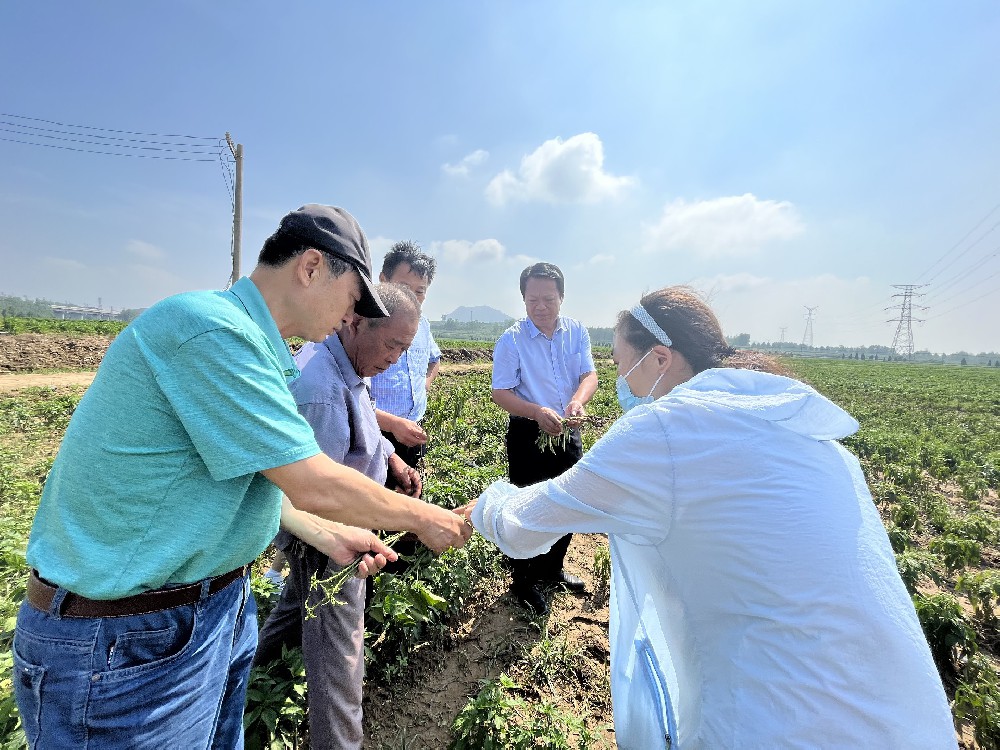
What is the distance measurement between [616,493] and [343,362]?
56.6 inches

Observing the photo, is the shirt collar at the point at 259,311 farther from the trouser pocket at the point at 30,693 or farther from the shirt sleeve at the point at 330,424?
the trouser pocket at the point at 30,693

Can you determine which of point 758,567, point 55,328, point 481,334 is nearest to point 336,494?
point 758,567

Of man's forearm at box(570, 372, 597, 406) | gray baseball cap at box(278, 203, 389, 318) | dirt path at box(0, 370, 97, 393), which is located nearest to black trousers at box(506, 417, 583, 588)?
man's forearm at box(570, 372, 597, 406)

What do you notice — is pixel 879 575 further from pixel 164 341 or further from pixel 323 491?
pixel 164 341

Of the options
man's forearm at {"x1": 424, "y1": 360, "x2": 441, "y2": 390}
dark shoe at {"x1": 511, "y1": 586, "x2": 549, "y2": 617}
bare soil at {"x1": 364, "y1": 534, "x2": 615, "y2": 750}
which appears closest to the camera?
bare soil at {"x1": 364, "y1": 534, "x2": 615, "y2": 750}

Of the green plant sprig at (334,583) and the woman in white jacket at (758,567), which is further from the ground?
the woman in white jacket at (758,567)

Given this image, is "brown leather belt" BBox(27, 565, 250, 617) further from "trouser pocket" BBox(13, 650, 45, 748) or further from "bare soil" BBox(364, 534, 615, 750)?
"bare soil" BBox(364, 534, 615, 750)

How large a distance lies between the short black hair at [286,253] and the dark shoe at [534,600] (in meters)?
3.18

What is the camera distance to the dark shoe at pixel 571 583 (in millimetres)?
4188

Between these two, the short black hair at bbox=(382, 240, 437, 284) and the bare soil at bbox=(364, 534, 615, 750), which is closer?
the bare soil at bbox=(364, 534, 615, 750)

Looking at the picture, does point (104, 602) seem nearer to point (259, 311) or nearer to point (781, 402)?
point (259, 311)

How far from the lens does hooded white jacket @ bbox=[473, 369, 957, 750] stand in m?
→ 1.25

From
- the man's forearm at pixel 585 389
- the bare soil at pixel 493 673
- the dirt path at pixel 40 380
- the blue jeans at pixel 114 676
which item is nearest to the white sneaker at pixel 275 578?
the bare soil at pixel 493 673

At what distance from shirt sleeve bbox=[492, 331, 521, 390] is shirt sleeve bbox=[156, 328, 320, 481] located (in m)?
2.91
